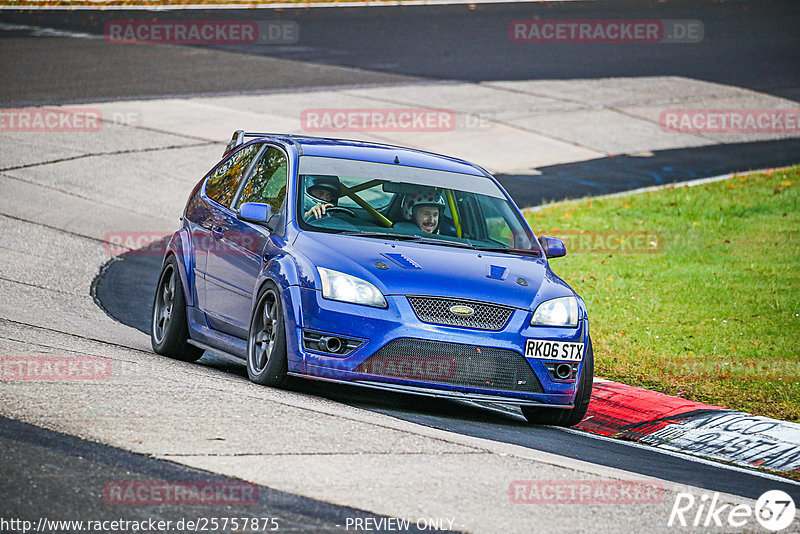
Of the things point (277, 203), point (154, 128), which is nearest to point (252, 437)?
point (277, 203)

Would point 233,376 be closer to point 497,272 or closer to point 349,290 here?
point 349,290

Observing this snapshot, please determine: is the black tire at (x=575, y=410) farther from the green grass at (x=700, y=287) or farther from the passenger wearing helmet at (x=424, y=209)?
the green grass at (x=700, y=287)

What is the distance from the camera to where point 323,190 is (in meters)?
8.95

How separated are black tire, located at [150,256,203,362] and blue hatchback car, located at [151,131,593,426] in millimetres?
→ 17

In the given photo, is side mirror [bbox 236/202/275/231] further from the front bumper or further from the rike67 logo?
the rike67 logo

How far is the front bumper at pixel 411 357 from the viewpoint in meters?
7.84

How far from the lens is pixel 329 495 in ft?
19.0

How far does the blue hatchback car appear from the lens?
790cm

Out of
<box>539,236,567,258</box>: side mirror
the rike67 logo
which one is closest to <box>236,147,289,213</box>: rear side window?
<box>539,236,567,258</box>: side mirror

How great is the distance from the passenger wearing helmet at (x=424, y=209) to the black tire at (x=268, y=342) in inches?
50.2

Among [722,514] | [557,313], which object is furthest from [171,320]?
[722,514]

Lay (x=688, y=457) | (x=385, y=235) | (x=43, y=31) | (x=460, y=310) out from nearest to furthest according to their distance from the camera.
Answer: (x=460, y=310) → (x=688, y=457) → (x=385, y=235) → (x=43, y=31)

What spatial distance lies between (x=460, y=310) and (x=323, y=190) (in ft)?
5.13

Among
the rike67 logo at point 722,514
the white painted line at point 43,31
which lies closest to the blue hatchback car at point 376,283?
the rike67 logo at point 722,514
